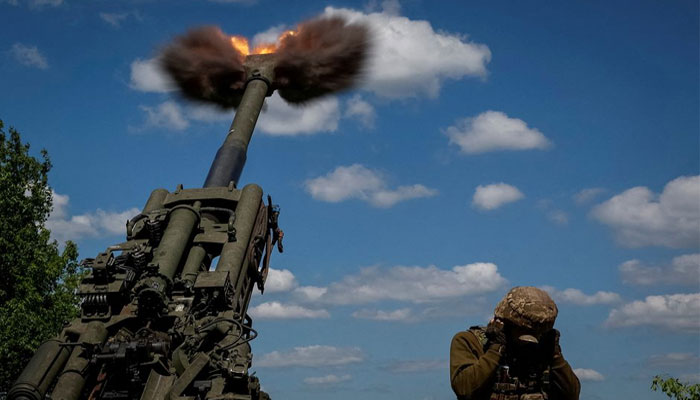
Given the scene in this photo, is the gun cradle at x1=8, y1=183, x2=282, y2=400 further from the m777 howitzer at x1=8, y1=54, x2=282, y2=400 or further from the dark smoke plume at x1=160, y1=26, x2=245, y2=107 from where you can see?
the dark smoke plume at x1=160, y1=26, x2=245, y2=107

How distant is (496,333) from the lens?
3.05 metres

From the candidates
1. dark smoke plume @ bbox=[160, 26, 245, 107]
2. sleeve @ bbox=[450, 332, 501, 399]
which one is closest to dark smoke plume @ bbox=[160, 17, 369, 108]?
dark smoke plume @ bbox=[160, 26, 245, 107]

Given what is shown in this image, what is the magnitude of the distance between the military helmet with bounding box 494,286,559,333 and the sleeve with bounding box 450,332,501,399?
181 mm

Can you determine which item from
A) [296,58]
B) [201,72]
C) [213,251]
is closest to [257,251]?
[213,251]

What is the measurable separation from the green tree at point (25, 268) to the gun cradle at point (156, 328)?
9843mm

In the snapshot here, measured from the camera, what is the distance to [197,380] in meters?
6.79

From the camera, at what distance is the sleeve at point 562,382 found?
10.0ft

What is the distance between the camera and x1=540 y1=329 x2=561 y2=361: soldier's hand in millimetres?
3049

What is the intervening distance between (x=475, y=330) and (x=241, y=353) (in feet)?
16.4

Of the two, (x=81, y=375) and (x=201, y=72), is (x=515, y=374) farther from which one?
(x=201, y=72)

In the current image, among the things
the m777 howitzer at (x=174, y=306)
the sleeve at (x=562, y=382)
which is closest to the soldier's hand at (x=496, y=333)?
the sleeve at (x=562, y=382)

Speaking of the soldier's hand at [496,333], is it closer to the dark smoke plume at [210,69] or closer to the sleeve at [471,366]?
the sleeve at [471,366]

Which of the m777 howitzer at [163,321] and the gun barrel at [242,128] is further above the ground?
the gun barrel at [242,128]

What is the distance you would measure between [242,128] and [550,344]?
10670 mm
